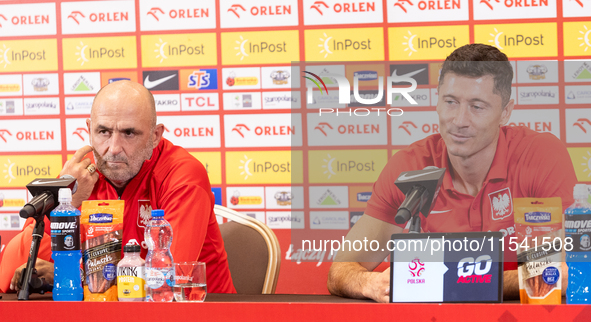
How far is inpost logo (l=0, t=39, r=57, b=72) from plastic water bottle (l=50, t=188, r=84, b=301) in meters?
2.31

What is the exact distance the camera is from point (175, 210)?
1.37m

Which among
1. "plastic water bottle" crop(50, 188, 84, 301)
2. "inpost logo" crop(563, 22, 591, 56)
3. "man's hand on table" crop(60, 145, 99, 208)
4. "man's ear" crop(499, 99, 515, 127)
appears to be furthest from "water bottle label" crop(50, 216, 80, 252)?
"inpost logo" crop(563, 22, 591, 56)

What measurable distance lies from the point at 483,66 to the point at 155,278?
0.84m

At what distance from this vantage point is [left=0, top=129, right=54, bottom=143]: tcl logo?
2951 mm

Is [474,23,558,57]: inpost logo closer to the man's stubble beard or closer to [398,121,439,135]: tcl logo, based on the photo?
[398,121,439,135]: tcl logo

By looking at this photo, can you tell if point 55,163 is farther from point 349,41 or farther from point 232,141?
point 349,41

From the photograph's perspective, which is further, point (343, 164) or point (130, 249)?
point (343, 164)

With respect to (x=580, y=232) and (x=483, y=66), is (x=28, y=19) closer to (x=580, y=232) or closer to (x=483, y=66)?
(x=483, y=66)

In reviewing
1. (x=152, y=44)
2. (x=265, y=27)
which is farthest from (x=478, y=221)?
(x=152, y=44)

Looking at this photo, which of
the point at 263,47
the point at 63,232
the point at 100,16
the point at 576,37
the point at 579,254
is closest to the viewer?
the point at 579,254

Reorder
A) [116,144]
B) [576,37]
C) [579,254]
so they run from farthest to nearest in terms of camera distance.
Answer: [576,37], [116,144], [579,254]

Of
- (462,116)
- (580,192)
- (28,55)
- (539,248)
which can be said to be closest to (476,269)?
(539,248)

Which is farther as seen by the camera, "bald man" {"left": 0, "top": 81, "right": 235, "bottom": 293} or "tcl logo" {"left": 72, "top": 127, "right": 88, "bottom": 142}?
"tcl logo" {"left": 72, "top": 127, "right": 88, "bottom": 142}

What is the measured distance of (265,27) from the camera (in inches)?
110
